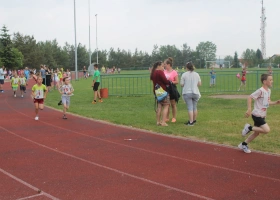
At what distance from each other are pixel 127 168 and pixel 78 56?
99060 millimetres

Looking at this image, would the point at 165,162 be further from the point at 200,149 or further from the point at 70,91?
the point at 70,91

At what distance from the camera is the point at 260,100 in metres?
7.75

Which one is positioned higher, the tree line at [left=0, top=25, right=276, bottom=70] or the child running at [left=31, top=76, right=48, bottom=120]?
the tree line at [left=0, top=25, right=276, bottom=70]

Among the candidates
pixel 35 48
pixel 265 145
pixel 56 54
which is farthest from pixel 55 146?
pixel 56 54

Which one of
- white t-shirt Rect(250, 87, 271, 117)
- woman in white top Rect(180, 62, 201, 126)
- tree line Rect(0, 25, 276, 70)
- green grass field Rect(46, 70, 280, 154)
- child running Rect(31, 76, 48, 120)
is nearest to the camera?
white t-shirt Rect(250, 87, 271, 117)

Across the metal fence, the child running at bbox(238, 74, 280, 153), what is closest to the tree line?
the metal fence

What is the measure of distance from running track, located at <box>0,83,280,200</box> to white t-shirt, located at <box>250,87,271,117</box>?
846 mm

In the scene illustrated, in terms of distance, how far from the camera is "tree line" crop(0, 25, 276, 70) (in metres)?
63.0

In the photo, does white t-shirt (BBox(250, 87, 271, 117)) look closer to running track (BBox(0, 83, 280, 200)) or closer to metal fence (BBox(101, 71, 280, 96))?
running track (BBox(0, 83, 280, 200))

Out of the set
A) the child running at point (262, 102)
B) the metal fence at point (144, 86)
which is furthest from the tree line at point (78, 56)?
the child running at point (262, 102)

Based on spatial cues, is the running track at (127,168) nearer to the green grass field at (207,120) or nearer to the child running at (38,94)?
the green grass field at (207,120)

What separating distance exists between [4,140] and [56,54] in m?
89.4

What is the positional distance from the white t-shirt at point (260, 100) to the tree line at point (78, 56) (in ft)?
187

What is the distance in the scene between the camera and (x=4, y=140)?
964cm
